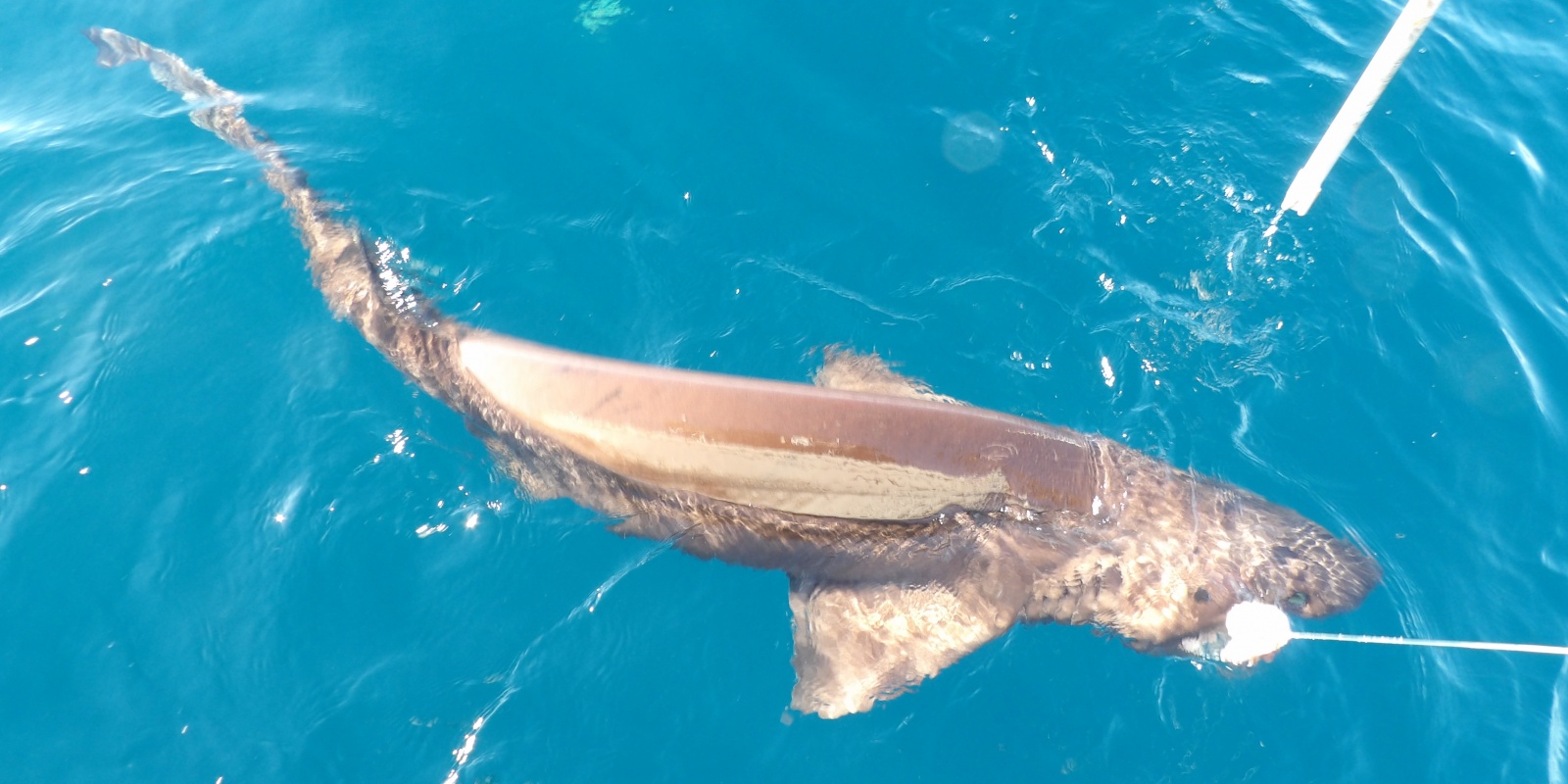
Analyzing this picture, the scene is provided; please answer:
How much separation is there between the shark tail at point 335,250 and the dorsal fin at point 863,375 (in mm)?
3320

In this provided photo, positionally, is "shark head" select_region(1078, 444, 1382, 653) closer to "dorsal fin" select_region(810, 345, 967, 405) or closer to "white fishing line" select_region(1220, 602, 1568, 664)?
"white fishing line" select_region(1220, 602, 1568, 664)

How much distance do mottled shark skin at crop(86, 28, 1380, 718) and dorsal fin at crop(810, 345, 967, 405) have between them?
4.05 ft

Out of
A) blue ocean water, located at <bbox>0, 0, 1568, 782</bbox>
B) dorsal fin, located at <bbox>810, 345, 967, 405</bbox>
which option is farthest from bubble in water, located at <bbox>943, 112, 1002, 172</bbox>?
dorsal fin, located at <bbox>810, 345, 967, 405</bbox>

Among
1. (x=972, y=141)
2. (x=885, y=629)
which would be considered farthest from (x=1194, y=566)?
(x=972, y=141)

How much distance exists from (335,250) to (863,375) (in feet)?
17.5

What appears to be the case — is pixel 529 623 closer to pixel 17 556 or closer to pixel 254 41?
pixel 17 556

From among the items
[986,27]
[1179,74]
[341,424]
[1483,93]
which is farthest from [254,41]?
[1483,93]

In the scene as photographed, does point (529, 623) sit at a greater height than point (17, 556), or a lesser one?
greater

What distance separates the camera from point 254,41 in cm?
1088

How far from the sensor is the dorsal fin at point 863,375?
7989 millimetres

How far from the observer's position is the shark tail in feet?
25.3

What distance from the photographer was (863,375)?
318 inches

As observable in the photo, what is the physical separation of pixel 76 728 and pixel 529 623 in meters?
3.32

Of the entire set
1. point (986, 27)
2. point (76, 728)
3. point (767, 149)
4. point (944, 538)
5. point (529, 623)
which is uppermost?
point (986, 27)
